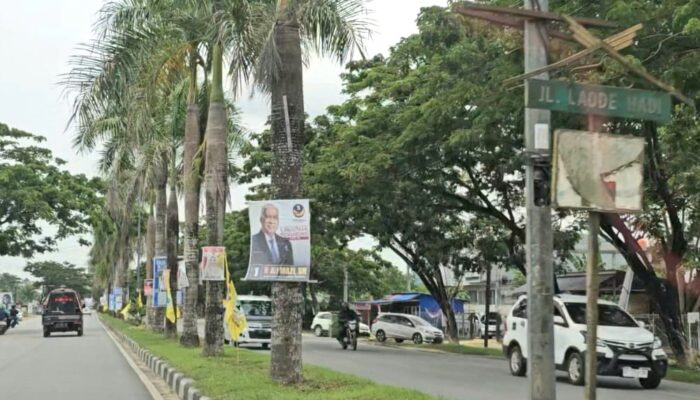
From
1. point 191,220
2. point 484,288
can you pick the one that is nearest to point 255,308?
point 191,220

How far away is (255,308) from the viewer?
28.2 metres

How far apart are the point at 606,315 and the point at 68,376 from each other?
37.4 feet

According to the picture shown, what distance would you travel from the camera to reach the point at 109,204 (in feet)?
108

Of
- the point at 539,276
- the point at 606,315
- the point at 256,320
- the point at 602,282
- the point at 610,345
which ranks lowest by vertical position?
the point at 256,320

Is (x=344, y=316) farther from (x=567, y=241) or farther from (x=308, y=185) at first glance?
(x=567, y=241)

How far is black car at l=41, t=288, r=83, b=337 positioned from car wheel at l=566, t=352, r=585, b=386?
29075 millimetres

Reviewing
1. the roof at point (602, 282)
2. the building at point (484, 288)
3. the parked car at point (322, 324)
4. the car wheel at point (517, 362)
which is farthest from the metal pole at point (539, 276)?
the building at point (484, 288)

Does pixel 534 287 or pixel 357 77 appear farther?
pixel 357 77

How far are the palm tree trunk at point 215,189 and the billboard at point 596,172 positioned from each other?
1297cm

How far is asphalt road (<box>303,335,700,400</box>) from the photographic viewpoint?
13953mm

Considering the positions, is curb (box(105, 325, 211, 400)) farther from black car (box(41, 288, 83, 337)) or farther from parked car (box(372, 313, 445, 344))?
black car (box(41, 288, 83, 337))

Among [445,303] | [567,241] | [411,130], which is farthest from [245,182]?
[411,130]

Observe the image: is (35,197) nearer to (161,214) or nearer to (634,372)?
(161,214)

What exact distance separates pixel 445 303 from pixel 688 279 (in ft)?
39.4
